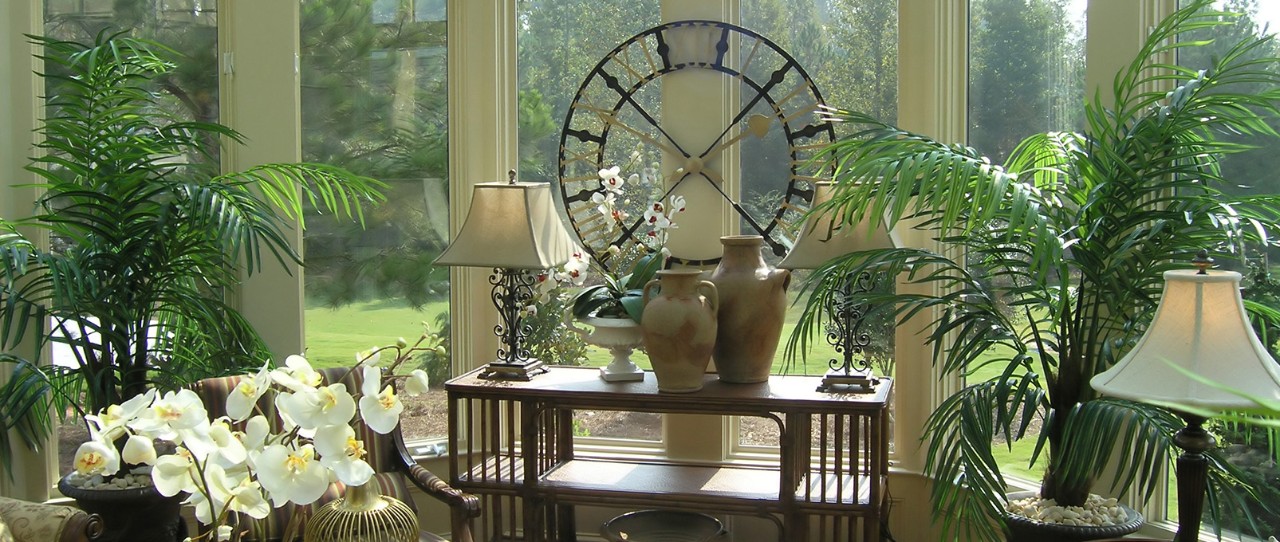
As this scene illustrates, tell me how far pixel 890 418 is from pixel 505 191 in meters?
1.57

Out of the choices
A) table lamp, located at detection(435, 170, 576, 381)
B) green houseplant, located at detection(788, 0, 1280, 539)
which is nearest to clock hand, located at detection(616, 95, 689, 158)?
table lamp, located at detection(435, 170, 576, 381)

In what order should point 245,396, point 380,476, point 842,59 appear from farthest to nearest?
point 842,59 → point 380,476 → point 245,396

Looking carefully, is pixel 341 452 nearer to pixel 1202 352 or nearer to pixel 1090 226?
pixel 1202 352

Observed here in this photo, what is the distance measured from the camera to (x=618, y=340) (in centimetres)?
371

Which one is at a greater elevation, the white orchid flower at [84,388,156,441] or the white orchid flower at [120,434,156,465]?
the white orchid flower at [84,388,156,441]

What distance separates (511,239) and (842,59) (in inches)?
52.0

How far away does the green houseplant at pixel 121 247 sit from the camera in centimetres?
348

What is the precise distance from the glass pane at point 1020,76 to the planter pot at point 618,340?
1.14 meters

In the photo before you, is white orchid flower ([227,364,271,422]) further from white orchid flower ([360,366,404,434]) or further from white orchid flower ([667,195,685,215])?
white orchid flower ([667,195,685,215])

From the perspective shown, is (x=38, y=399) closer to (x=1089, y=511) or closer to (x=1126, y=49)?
(x=1089, y=511)

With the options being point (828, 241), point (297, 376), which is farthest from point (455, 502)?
point (297, 376)

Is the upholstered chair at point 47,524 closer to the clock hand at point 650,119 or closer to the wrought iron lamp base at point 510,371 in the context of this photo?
the wrought iron lamp base at point 510,371

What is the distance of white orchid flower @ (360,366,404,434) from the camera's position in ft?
5.29

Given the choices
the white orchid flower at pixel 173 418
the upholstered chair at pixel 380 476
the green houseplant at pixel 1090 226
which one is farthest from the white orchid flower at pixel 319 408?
the upholstered chair at pixel 380 476
